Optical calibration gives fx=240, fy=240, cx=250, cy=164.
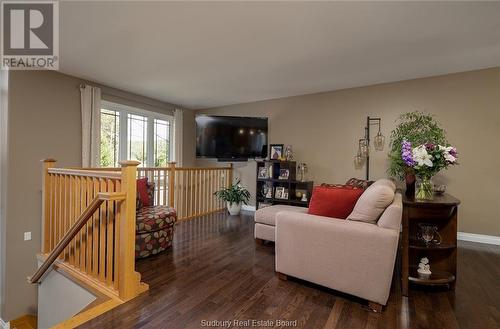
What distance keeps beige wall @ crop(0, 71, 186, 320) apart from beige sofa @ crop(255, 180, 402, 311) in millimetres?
3456

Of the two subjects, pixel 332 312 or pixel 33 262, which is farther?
pixel 33 262

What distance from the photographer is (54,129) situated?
3.56 meters

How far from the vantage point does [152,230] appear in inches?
111

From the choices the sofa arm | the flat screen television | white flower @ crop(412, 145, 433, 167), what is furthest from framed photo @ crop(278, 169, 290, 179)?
white flower @ crop(412, 145, 433, 167)

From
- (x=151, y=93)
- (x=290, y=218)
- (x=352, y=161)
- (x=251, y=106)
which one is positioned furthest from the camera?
(x=251, y=106)

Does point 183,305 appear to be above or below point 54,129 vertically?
below

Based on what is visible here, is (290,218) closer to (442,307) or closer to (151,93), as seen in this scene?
(442,307)

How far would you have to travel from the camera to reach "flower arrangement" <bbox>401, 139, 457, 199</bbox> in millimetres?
2223

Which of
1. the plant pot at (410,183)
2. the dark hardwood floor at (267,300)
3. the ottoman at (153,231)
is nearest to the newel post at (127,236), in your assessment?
the dark hardwood floor at (267,300)

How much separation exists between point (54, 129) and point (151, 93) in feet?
5.55

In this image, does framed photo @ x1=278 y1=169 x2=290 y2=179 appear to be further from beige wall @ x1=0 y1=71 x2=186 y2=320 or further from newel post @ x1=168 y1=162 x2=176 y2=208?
beige wall @ x1=0 y1=71 x2=186 y2=320

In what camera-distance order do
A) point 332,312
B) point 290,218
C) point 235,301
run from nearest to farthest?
point 332,312 < point 235,301 < point 290,218

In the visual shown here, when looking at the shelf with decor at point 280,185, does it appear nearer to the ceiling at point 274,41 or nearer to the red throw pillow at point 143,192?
the ceiling at point 274,41

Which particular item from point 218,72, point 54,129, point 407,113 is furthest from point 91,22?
point 407,113
